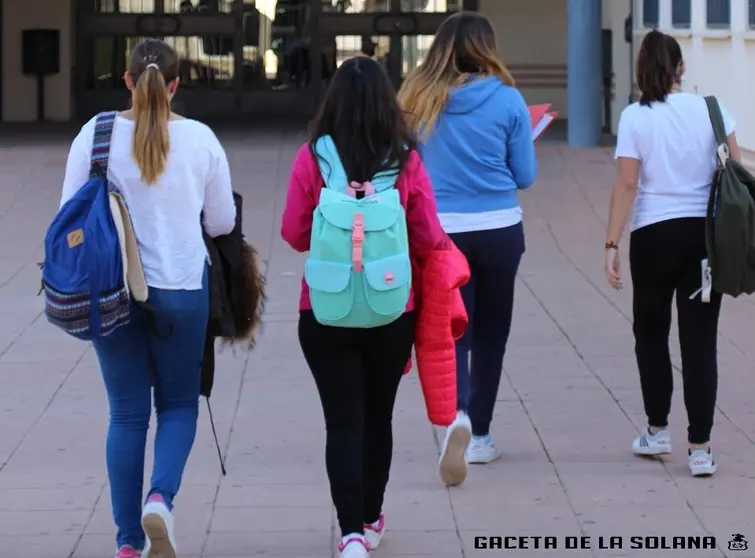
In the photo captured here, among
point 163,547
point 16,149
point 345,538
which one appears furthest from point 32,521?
point 16,149

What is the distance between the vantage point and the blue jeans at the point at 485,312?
564 cm

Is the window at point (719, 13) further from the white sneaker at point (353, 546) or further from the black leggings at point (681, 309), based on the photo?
the white sneaker at point (353, 546)

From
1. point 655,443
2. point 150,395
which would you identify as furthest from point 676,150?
point 150,395

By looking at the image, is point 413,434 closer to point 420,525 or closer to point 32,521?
point 420,525

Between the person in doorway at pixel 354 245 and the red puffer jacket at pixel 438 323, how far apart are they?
0.16 feet

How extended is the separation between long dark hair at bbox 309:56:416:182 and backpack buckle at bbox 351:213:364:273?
16 centimetres

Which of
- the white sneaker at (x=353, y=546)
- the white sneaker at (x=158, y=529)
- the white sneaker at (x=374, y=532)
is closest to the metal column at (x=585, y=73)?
the white sneaker at (x=374, y=532)

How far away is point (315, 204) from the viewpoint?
448cm

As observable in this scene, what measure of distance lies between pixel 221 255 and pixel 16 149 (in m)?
13.2

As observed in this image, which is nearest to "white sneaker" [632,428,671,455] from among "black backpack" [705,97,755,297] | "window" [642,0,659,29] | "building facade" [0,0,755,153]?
"black backpack" [705,97,755,297]

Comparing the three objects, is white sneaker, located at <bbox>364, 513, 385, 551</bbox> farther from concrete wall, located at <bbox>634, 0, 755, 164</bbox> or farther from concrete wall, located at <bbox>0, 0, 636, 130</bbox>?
concrete wall, located at <bbox>0, 0, 636, 130</bbox>

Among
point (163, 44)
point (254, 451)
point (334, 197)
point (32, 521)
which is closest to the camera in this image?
point (334, 197)

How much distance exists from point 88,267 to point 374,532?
133 centimetres

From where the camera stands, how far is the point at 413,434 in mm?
6504
